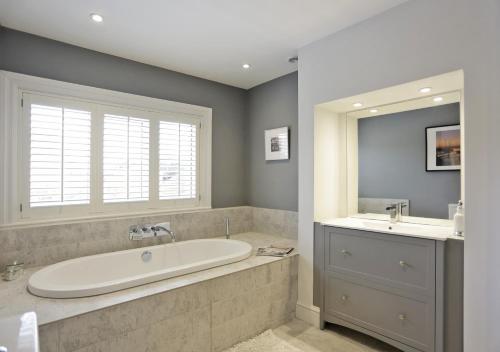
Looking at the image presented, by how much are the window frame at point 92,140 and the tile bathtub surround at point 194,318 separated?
1326 mm

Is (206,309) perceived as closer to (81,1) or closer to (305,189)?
(305,189)

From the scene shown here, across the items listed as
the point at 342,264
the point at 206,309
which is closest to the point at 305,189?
the point at 342,264

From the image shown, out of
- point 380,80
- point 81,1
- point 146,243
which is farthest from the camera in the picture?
point 146,243

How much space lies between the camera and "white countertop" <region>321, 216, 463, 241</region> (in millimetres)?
2016

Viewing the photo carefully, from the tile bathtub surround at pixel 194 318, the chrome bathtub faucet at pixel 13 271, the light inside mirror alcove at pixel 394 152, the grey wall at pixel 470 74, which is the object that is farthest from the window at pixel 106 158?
the grey wall at pixel 470 74

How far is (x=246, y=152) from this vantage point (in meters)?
4.12

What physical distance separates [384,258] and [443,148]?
100cm

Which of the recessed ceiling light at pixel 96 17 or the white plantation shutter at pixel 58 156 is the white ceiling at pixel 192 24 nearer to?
the recessed ceiling light at pixel 96 17

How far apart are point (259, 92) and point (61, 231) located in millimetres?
2791

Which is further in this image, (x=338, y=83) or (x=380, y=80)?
(x=338, y=83)

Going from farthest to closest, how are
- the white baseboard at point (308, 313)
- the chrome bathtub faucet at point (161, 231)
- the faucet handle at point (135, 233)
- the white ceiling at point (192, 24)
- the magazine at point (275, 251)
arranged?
the chrome bathtub faucet at point (161, 231) < the faucet handle at point (135, 233) < the magazine at point (275, 251) < the white baseboard at point (308, 313) < the white ceiling at point (192, 24)

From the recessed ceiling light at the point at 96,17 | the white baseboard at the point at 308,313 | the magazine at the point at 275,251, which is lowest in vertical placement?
the white baseboard at the point at 308,313

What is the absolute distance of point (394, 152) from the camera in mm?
2631

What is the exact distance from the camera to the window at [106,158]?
258cm
